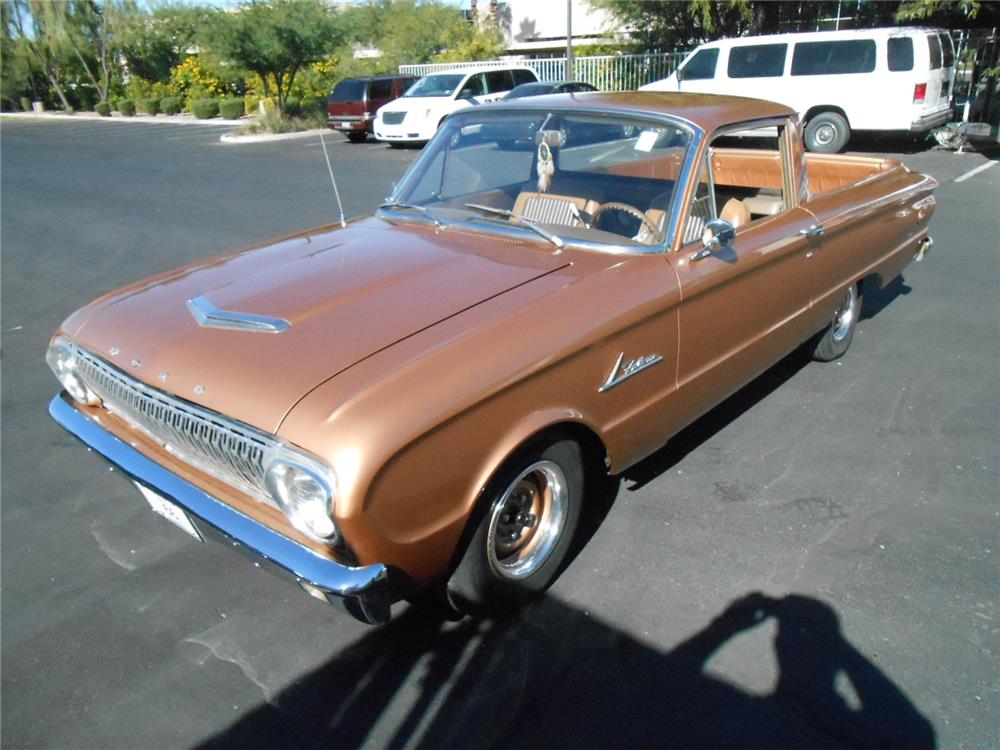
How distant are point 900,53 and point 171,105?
103 feet

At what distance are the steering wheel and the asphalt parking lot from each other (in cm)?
120

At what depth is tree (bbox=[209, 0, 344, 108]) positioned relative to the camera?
23312mm

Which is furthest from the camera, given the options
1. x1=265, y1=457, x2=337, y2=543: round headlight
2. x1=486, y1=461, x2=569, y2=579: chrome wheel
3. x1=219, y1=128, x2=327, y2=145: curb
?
x1=219, y1=128, x2=327, y2=145: curb

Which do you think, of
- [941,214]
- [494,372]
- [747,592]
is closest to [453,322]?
[494,372]

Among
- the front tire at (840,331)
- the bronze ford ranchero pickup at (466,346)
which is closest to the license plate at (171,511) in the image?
the bronze ford ranchero pickup at (466,346)

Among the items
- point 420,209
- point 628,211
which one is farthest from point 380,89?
point 628,211

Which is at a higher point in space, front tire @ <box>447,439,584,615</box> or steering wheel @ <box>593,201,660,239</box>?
steering wheel @ <box>593,201,660,239</box>

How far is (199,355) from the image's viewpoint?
246 cm

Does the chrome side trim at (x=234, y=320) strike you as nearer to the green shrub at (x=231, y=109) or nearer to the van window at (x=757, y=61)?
the van window at (x=757, y=61)

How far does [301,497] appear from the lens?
2133 millimetres

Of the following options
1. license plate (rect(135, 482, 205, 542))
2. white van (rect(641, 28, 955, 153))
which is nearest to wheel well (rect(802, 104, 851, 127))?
white van (rect(641, 28, 955, 153))

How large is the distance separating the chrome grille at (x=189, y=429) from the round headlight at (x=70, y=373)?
0.12 m

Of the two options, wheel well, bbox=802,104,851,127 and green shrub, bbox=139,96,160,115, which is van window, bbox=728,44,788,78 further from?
green shrub, bbox=139,96,160,115

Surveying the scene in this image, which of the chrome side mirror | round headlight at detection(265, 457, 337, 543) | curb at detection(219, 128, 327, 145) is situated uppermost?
the chrome side mirror
